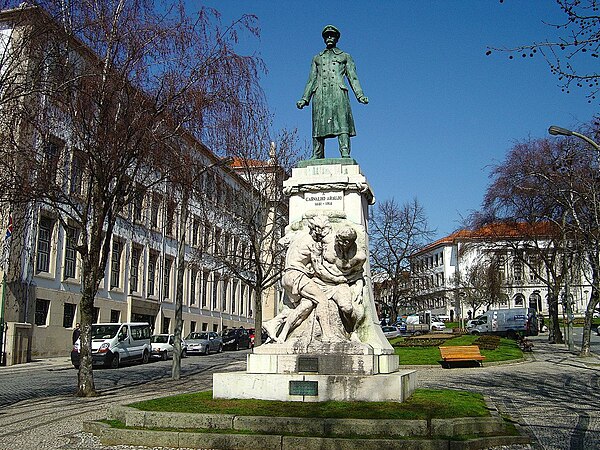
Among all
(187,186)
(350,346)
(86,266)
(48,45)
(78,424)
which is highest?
(48,45)

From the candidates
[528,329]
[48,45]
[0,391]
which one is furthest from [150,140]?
[528,329]

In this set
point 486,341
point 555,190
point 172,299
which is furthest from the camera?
point 172,299

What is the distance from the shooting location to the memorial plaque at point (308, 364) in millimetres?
10664

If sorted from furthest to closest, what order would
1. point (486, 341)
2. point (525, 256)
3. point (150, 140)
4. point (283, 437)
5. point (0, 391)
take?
point (525, 256), point (486, 341), point (0, 391), point (150, 140), point (283, 437)

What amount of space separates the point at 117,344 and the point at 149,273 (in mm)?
17458

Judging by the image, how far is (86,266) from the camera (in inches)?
625

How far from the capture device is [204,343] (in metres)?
38.0

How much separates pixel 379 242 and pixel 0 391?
34796 mm

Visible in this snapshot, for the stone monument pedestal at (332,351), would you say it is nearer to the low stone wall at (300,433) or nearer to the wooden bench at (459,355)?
the low stone wall at (300,433)

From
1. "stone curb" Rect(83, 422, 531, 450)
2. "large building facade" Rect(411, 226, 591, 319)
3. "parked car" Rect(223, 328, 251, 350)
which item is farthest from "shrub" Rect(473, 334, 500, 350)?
"stone curb" Rect(83, 422, 531, 450)

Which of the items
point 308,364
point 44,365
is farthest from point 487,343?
point 308,364

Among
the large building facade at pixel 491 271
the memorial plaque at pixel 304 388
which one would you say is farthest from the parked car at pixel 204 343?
the memorial plaque at pixel 304 388

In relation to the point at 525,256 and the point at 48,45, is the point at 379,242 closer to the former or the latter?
the point at 525,256

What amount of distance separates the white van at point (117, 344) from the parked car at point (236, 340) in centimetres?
1281
